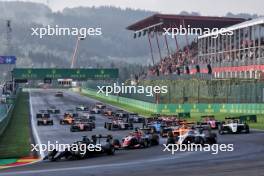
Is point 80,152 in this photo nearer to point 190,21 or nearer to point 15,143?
point 15,143

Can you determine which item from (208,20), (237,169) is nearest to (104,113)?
(208,20)

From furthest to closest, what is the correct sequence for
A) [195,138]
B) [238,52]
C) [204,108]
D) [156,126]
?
[238,52], [204,108], [156,126], [195,138]

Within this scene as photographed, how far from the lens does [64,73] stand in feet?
373

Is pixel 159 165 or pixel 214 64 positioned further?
pixel 214 64

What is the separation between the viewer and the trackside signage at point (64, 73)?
111 metres

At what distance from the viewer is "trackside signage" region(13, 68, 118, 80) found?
4380 inches

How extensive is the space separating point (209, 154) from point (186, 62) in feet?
255

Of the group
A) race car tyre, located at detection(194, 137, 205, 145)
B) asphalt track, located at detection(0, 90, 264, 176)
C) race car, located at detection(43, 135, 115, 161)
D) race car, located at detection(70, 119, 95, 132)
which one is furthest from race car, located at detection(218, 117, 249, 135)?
race car, located at detection(70, 119, 95, 132)

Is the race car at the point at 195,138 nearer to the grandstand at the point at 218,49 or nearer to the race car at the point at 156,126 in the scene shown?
the race car at the point at 156,126

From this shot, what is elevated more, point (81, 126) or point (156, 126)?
point (156, 126)

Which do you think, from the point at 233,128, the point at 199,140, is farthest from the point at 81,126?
the point at 199,140

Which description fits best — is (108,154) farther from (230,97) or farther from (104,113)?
(104,113)

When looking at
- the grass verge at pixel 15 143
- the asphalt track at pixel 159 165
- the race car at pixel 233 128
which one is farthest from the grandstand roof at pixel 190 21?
the asphalt track at pixel 159 165

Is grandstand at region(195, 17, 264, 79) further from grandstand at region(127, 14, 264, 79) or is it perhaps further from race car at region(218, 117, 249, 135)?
race car at region(218, 117, 249, 135)
